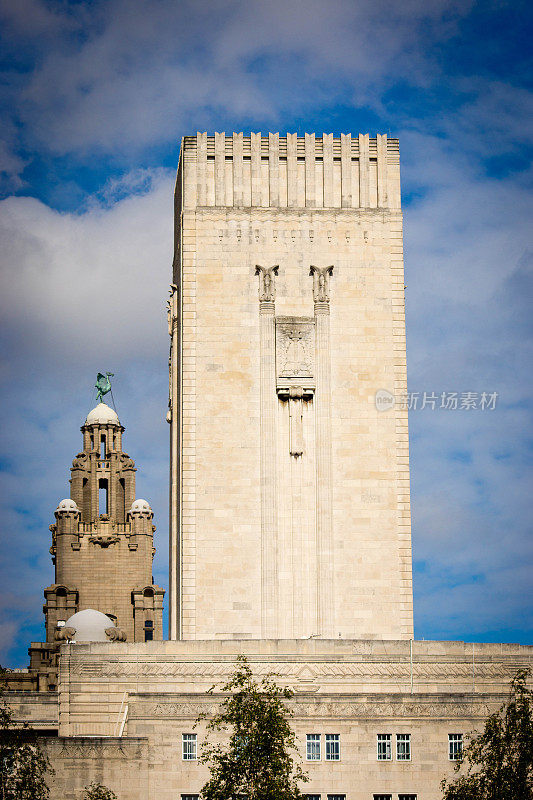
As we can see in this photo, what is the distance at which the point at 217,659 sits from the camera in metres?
58.9

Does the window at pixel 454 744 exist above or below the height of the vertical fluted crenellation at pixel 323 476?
below

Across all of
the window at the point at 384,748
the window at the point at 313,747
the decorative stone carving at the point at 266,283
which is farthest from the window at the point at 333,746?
the decorative stone carving at the point at 266,283

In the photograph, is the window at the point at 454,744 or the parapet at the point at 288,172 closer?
the window at the point at 454,744

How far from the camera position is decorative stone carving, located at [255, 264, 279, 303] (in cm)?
6600

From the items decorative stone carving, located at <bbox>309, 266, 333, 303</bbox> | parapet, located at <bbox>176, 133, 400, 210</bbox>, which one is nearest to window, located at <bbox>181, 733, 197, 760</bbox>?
decorative stone carving, located at <bbox>309, 266, 333, 303</bbox>

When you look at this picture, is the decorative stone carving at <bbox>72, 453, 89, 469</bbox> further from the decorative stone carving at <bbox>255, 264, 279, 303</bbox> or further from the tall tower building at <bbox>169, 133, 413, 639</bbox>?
the decorative stone carving at <bbox>255, 264, 279, 303</bbox>

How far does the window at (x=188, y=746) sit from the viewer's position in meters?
53.4

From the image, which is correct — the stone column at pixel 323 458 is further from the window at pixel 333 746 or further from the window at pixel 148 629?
the window at pixel 148 629

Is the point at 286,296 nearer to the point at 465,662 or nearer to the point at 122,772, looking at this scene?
the point at 465,662

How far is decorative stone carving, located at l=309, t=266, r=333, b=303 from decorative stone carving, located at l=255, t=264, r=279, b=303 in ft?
5.61

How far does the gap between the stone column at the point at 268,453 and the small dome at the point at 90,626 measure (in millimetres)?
31312

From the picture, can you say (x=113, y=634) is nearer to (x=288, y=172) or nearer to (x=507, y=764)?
(x=288, y=172)

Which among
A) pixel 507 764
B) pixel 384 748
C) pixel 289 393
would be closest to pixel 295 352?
pixel 289 393

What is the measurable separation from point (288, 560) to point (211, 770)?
16.4m
